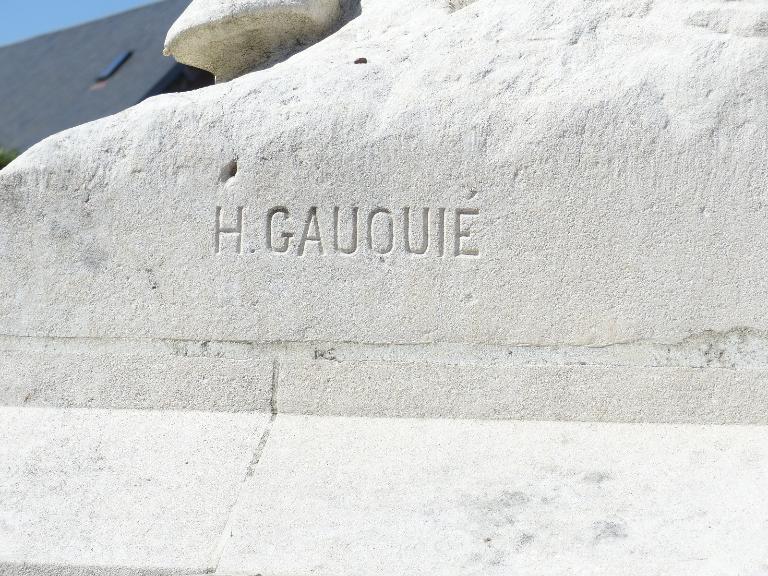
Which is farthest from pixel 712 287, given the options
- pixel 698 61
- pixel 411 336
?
pixel 411 336

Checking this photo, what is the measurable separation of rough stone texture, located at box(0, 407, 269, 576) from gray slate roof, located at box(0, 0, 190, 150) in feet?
41.4

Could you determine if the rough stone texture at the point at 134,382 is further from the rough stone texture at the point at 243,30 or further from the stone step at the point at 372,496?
the rough stone texture at the point at 243,30

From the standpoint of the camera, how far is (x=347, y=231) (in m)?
2.23

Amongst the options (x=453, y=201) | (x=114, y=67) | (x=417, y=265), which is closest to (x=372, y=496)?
(x=417, y=265)

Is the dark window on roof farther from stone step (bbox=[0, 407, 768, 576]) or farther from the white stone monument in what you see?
stone step (bbox=[0, 407, 768, 576])

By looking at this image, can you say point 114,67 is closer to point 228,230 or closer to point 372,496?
point 228,230

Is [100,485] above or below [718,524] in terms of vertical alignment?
above

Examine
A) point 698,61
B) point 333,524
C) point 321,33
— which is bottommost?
point 333,524

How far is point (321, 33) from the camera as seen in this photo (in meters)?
2.71

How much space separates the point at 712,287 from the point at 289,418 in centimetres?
99

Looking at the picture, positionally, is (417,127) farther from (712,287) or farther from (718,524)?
(718,524)

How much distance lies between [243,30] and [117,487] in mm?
1326

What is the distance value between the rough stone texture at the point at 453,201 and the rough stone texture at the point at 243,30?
12.2 inches

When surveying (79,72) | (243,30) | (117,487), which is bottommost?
(79,72)
